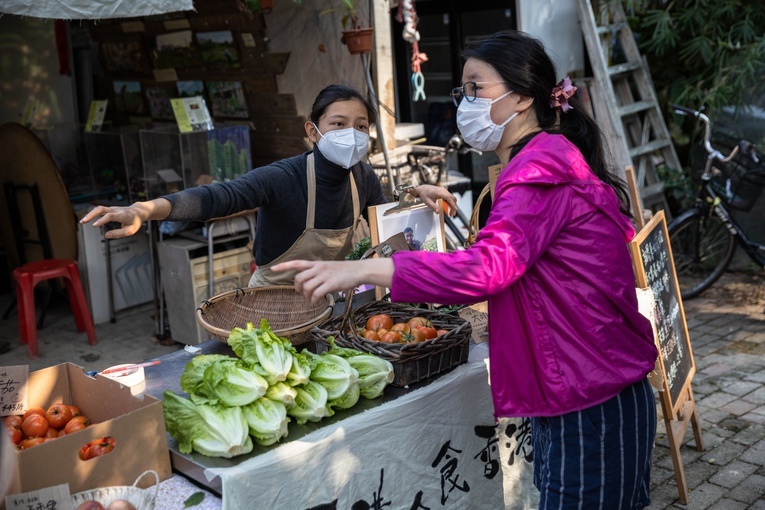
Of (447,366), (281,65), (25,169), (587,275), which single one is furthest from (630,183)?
(25,169)

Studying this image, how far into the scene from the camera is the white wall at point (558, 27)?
23.9 ft

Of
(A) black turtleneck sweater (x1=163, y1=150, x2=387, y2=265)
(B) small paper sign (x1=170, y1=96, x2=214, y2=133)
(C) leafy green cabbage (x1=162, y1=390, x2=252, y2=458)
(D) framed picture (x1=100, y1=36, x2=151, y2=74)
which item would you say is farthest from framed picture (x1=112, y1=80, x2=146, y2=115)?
(C) leafy green cabbage (x1=162, y1=390, x2=252, y2=458)

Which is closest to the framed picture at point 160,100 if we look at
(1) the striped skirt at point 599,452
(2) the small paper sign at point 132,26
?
(2) the small paper sign at point 132,26

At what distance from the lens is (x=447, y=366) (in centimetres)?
322

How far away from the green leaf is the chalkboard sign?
2323 millimetres

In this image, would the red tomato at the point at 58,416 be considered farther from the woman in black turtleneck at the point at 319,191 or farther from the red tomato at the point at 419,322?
the red tomato at the point at 419,322

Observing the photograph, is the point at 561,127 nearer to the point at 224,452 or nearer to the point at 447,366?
the point at 447,366

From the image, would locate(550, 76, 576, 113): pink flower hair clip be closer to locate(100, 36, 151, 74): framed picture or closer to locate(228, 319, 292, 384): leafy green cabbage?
locate(228, 319, 292, 384): leafy green cabbage

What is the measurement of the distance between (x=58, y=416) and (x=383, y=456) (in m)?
1.15

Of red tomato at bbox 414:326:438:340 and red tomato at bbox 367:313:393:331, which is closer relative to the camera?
red tomato at bbox 414:326:438:340

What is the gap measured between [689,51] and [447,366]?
6.03m

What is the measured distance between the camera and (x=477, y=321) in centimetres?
362

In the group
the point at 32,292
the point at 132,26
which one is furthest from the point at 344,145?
the point at 132,26

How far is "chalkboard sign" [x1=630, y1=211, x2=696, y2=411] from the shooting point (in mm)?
3944
